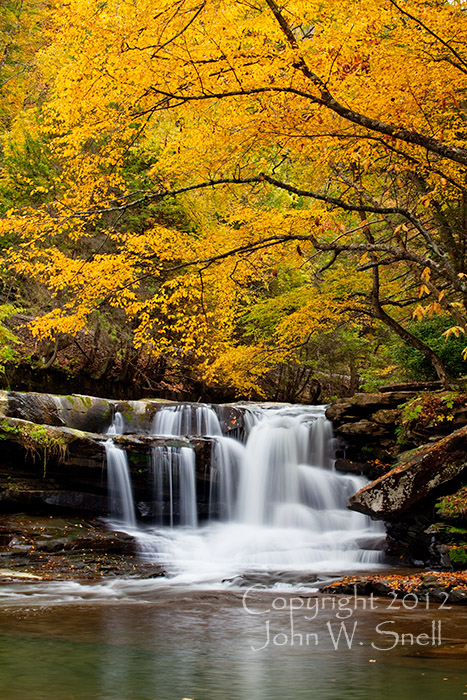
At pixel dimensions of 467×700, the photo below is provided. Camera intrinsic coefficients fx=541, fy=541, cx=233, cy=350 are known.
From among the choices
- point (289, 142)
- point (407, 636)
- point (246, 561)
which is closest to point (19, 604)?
point (407, 636)

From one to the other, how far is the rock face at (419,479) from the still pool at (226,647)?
2413mm

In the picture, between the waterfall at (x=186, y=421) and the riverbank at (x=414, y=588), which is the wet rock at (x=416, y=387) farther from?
the riverbank at (x=414, y=588)

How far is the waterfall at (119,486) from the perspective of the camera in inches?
393

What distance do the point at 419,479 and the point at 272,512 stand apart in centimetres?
399

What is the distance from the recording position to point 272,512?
11.1 m

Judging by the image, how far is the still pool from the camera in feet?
8.73

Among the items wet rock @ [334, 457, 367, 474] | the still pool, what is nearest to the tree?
the still pool

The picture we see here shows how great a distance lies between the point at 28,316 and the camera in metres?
16.0

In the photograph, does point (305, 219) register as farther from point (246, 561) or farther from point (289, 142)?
point (246, 561)

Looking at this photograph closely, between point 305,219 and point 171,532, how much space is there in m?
6.03

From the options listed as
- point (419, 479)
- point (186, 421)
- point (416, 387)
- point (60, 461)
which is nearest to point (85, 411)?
point (186, 421)

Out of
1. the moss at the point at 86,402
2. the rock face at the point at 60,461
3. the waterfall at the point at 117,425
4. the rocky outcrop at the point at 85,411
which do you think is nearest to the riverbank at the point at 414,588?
the rock face at the point at 60,461

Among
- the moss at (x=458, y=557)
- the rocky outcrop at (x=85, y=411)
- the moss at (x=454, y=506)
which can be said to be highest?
the rocky outcrop at (x=85, y=411)
